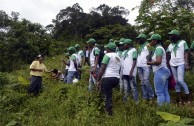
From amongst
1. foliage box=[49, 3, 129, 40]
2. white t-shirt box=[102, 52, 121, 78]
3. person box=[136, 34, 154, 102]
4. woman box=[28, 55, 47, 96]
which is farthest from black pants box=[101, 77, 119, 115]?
foliage box=[49, 3, 129, 40]

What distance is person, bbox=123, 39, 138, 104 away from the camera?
281 inches

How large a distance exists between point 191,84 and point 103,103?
291 centimetres

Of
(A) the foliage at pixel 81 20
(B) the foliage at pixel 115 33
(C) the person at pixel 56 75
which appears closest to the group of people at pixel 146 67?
(C) the person at pixel 56 75

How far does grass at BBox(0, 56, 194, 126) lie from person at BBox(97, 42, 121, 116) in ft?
0.82

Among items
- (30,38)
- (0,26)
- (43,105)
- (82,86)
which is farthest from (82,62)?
(0,26)

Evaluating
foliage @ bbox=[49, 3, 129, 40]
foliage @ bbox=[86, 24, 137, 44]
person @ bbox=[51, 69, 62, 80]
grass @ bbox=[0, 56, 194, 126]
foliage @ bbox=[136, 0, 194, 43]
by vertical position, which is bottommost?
grass @ bbox=[0, 56, 194, 126]

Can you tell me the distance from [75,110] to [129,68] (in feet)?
5.18

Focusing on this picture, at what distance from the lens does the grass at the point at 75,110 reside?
5.66m

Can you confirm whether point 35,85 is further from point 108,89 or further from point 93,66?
point 108,89

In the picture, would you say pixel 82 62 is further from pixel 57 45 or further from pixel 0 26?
pixel 0 26

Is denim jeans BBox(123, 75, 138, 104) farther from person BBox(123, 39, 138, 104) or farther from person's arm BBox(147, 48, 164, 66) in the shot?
person's arm BBox(147, 48, 164, 66)

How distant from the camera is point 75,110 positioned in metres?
7.05

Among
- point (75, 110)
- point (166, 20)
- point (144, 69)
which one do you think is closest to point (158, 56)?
point (144, 69)

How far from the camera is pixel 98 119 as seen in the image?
612 centimetres
